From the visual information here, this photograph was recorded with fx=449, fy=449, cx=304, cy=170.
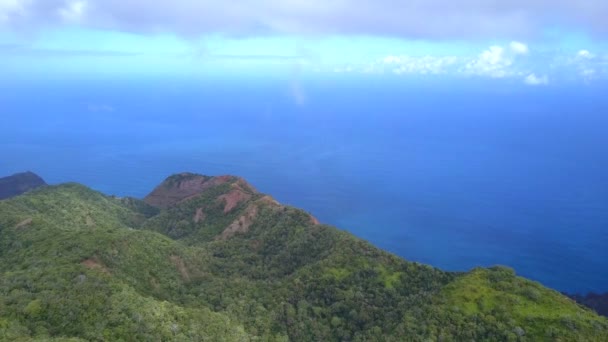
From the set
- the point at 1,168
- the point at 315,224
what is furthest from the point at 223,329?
the point at 1,168

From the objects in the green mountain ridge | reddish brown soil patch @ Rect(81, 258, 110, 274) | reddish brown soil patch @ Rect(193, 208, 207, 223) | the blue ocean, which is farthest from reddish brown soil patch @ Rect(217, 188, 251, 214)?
the blue ocean

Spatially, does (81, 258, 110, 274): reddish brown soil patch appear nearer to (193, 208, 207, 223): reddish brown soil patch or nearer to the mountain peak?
(193, 208, 207, 223): reddish brown soil patch

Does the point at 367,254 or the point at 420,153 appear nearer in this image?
the point at 367,254

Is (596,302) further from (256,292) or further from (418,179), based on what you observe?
(418,179)

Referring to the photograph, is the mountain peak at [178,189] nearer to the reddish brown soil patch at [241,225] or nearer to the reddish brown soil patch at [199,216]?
the reddish brown soil patch at [199,216]

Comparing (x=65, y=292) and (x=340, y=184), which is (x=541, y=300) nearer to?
(x=65, y=292)

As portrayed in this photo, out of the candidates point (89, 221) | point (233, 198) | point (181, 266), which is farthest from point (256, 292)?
point (89, 221)
